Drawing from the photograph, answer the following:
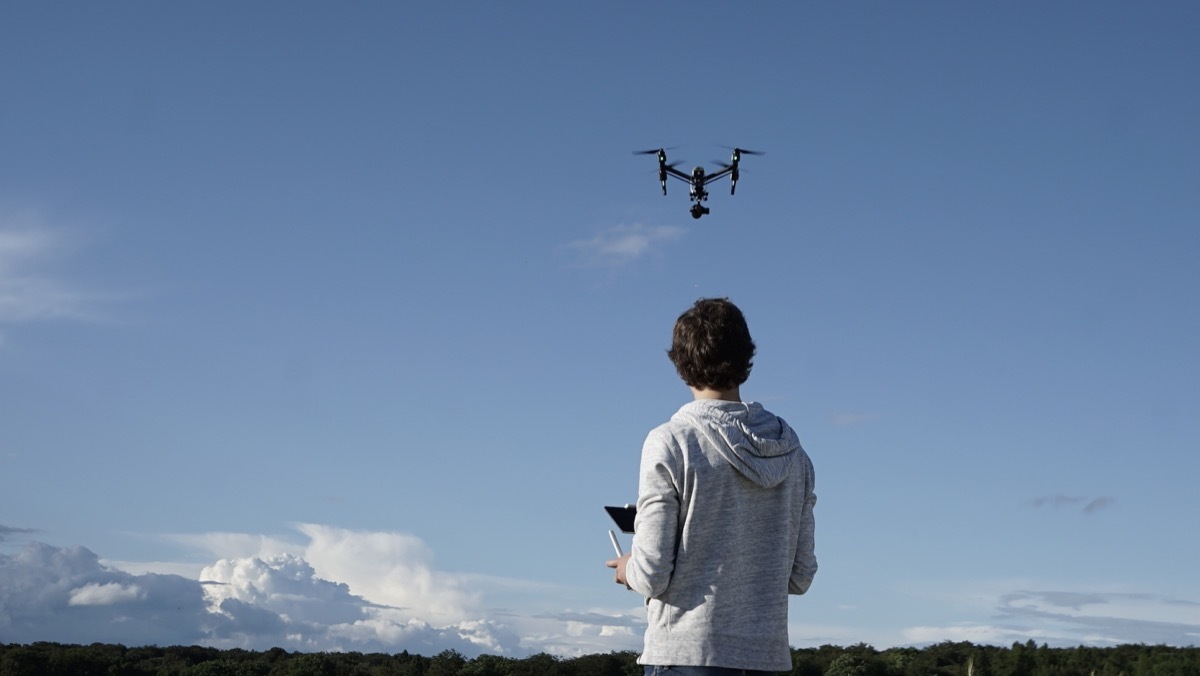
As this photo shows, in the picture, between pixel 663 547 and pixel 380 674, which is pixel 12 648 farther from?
pixel 663 547

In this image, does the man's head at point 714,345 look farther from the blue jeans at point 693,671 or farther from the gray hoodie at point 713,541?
the blue jeans at point 693,671

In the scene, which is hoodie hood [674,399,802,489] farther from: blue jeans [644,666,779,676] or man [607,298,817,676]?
blue jeans [644,666,779,676]

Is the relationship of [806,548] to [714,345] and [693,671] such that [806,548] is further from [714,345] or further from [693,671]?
[714,345]

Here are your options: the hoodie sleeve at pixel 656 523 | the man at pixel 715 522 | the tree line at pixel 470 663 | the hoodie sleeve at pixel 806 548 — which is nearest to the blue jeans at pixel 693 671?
the man at pixel 715 522

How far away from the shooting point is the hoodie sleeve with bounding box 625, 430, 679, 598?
3797mm

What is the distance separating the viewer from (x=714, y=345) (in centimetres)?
397

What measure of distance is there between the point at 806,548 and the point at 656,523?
0.63 metres

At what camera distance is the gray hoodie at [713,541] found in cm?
382

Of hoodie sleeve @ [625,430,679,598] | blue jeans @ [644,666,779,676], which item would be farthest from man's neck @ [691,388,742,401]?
blue jeans @ [644,666,779,676]

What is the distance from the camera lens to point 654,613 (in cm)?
392

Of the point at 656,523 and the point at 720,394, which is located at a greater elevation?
the point at 720,394

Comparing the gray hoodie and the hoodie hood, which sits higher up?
the hoodie hood

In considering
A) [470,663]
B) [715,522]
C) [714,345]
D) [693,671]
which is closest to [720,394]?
[714,345]

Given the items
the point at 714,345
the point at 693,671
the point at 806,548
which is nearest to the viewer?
the point at 693,671
